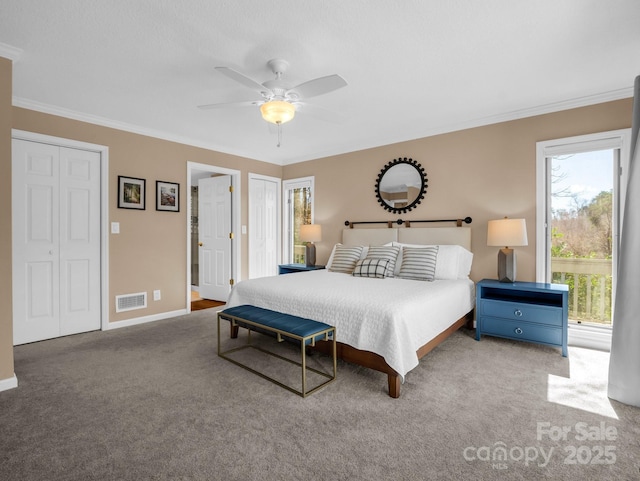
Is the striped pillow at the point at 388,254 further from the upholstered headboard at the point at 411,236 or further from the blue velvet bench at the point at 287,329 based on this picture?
the blue velvet bench at the point at 287,329

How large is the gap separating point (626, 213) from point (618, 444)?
1.49 metres

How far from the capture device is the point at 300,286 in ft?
10.5

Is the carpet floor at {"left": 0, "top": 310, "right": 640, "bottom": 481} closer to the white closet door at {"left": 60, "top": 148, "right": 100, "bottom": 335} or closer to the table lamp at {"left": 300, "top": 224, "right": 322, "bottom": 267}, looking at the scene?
the white closet door at {"left": 60, "top": 148, "right": 100, "bottom": 335}

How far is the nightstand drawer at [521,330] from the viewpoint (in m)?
3.08

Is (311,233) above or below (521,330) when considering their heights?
above

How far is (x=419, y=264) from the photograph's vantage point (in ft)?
12.1

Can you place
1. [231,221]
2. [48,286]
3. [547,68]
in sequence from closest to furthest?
[547,68] < [48,286] < [231,221]

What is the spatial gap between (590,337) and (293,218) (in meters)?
4.54

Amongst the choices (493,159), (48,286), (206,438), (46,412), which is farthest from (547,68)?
(48,286)

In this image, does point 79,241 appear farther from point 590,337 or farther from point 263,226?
point 590,337

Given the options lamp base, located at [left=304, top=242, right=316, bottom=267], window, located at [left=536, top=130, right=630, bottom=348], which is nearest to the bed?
window, located at [left=536, top=130, right=630, bottom=348]

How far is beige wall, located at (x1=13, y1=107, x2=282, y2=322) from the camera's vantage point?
382cm

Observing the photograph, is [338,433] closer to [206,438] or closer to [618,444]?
[206,438]

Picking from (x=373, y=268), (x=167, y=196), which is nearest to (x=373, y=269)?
(x=373, y=268)
